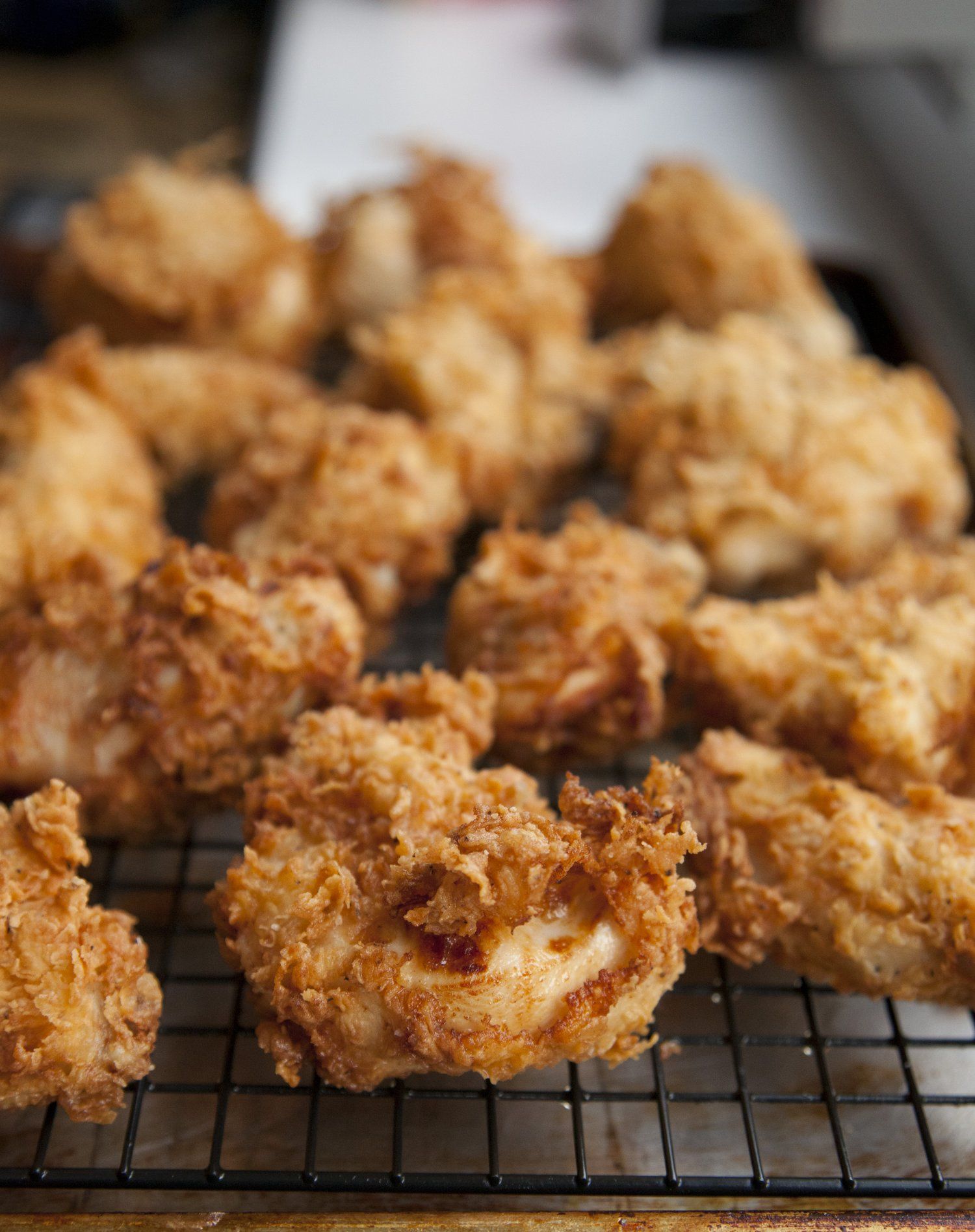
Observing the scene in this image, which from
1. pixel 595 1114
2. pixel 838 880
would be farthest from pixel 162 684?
pixel 838 880

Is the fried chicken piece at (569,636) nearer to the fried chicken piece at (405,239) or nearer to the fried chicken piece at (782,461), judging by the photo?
the fried chicken piece at (782,461)

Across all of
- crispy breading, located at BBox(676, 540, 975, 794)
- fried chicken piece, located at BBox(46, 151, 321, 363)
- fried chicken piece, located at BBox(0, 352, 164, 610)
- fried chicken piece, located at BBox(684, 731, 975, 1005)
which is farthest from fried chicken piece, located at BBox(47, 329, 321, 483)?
fried chicken piece, located at BBox(684, 731, 975, 1005)

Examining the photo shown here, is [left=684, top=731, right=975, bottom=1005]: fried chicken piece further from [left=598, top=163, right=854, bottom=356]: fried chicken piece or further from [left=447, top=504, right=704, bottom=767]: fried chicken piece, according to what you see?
[left=598, top=163, right=854, bottom=356]: fried chicken piece

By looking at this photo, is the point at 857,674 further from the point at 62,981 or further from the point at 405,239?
the point at 405,239

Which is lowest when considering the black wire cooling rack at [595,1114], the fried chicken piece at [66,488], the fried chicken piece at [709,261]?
the black wire cooling rack at [595,1114]

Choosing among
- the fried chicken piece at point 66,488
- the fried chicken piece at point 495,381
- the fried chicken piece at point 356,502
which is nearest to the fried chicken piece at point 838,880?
the fried chicken piece at point 356,502
